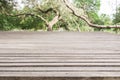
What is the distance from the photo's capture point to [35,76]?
1111 mm

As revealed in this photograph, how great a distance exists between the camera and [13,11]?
12109 millimetres

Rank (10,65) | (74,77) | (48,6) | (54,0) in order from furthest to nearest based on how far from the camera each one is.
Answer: (48,6), (54,0), (10,65), (74,77)

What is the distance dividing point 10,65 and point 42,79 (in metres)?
0.31

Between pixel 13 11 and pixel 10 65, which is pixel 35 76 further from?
pixel 13 11

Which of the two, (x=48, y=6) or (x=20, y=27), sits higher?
(x=48, y=6)

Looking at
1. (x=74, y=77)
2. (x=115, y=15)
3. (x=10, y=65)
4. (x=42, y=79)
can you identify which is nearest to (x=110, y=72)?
(x=74, y=77)

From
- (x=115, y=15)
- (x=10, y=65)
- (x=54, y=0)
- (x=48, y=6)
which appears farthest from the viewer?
(x=115, y=15)

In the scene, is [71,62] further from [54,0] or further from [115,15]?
[115,15]

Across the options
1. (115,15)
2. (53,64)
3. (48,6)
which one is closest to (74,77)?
(53,64)

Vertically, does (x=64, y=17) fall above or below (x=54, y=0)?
below

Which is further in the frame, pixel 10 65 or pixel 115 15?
pixel 115 15

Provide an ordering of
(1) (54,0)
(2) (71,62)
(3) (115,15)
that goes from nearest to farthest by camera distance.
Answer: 1. (2) (71,62)
2. (1) (54,0)
3. (3) (115,15)

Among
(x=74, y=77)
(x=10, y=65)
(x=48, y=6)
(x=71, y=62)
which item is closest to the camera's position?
(x=74, y=77)

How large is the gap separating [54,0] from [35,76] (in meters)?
9.87
